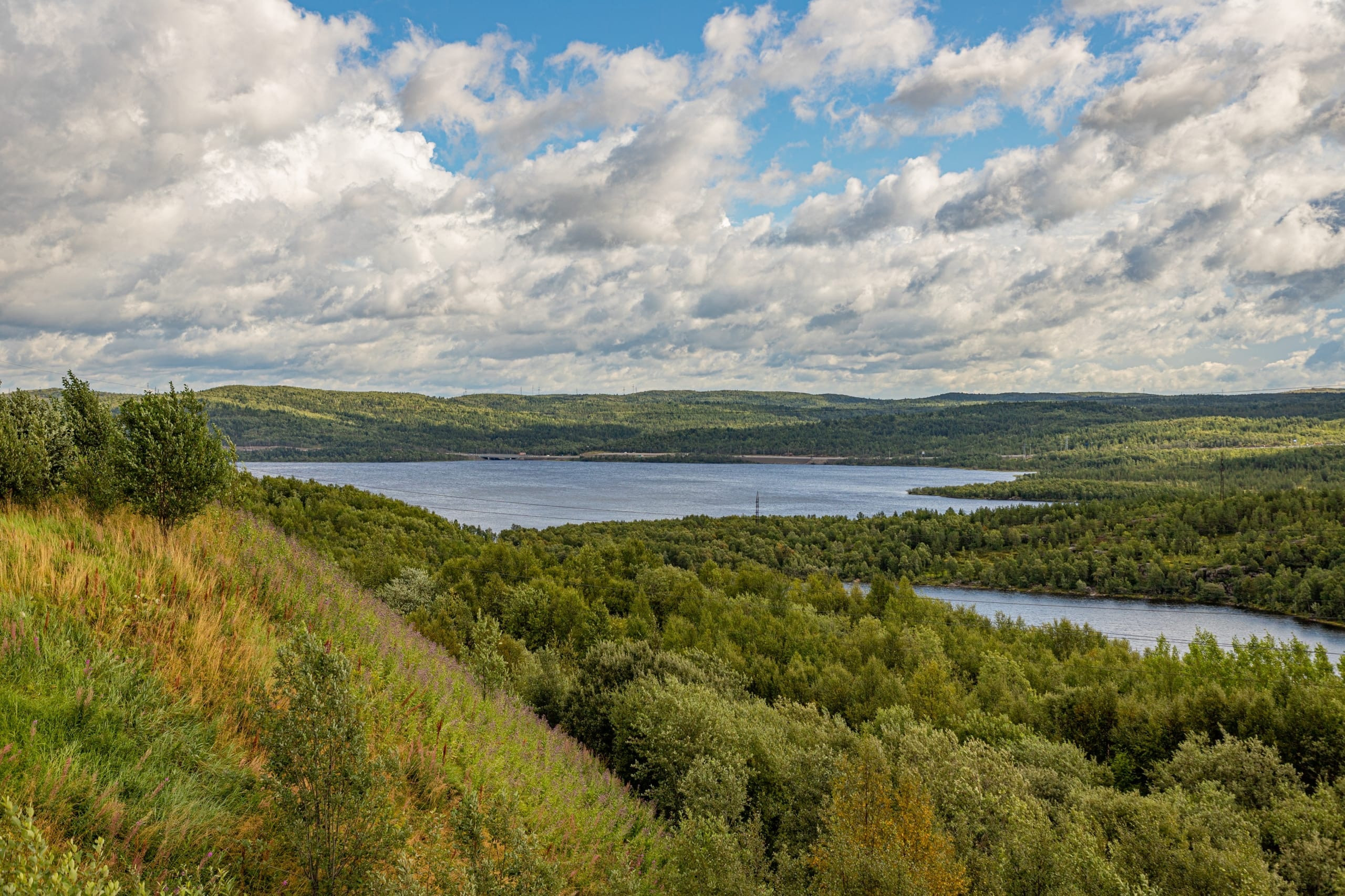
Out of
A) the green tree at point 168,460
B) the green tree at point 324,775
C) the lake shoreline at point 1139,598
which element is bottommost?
the lake shoreline at point 1139,598

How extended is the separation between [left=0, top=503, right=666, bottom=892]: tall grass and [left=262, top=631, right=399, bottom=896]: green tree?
17.3 inches

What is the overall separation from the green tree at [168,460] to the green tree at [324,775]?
344 inches

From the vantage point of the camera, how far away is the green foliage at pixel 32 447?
12.8m

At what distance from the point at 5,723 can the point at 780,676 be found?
26368mm

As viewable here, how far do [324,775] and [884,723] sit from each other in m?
18.3

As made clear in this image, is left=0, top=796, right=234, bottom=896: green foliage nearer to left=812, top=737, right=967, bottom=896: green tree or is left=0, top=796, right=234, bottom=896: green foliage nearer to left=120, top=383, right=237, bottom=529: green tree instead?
left=120, top=383, right=237, bottom=529: green tree

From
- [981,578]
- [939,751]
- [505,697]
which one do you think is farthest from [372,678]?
[981,578]

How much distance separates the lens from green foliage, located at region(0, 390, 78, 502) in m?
12.8

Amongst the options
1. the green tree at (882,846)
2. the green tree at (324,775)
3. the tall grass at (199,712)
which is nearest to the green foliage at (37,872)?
the tall grass at (199,712)

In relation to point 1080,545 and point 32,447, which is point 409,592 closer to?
point 32,447

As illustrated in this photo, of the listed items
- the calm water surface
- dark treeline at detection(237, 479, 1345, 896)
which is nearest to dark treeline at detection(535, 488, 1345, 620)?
the calm water surface

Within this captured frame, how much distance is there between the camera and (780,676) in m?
29.1

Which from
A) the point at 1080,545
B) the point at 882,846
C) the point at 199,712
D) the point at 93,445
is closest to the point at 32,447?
the point at 93,445

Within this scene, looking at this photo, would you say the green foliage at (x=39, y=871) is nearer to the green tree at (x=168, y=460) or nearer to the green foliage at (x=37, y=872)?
the green foliage at (x=37, y=872)
